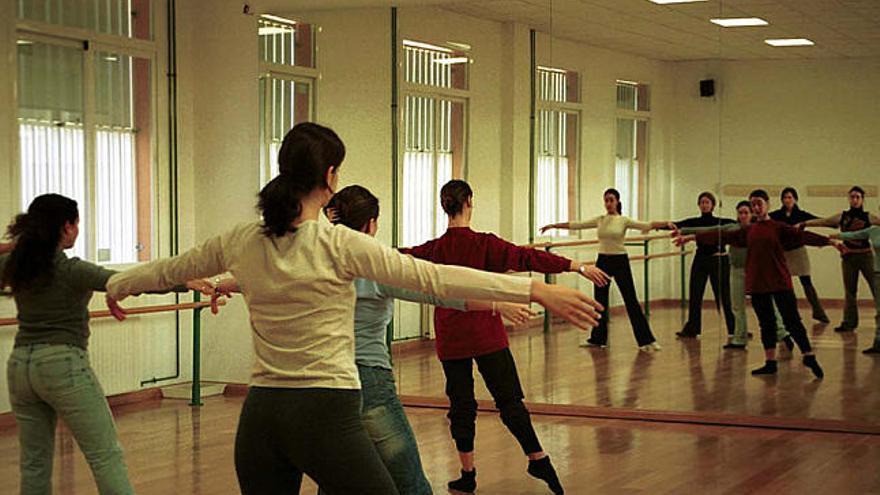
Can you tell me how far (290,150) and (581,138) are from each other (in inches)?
247

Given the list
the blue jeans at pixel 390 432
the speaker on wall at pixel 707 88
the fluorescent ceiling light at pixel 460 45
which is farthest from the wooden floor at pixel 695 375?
the blue jeans at pixel 390 432

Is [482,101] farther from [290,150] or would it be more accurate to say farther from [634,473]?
[290,150]

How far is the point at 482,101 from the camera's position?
9.71 meters

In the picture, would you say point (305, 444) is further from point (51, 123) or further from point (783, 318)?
point (51, 123)

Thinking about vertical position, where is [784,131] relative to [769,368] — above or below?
above

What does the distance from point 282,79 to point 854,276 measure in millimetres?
4225

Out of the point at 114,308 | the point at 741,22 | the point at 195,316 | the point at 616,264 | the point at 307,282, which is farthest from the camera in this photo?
the point at 195,316

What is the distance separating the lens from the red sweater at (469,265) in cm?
608

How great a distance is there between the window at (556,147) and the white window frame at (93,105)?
265cm

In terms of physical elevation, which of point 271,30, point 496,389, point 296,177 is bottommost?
point 496,389

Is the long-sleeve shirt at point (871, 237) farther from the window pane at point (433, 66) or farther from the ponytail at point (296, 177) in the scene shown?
the ponytail at point (296, 177)

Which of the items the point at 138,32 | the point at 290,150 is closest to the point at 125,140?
the point at 138,32

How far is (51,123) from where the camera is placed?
871cm

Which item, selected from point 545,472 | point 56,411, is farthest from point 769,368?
point 56,411
